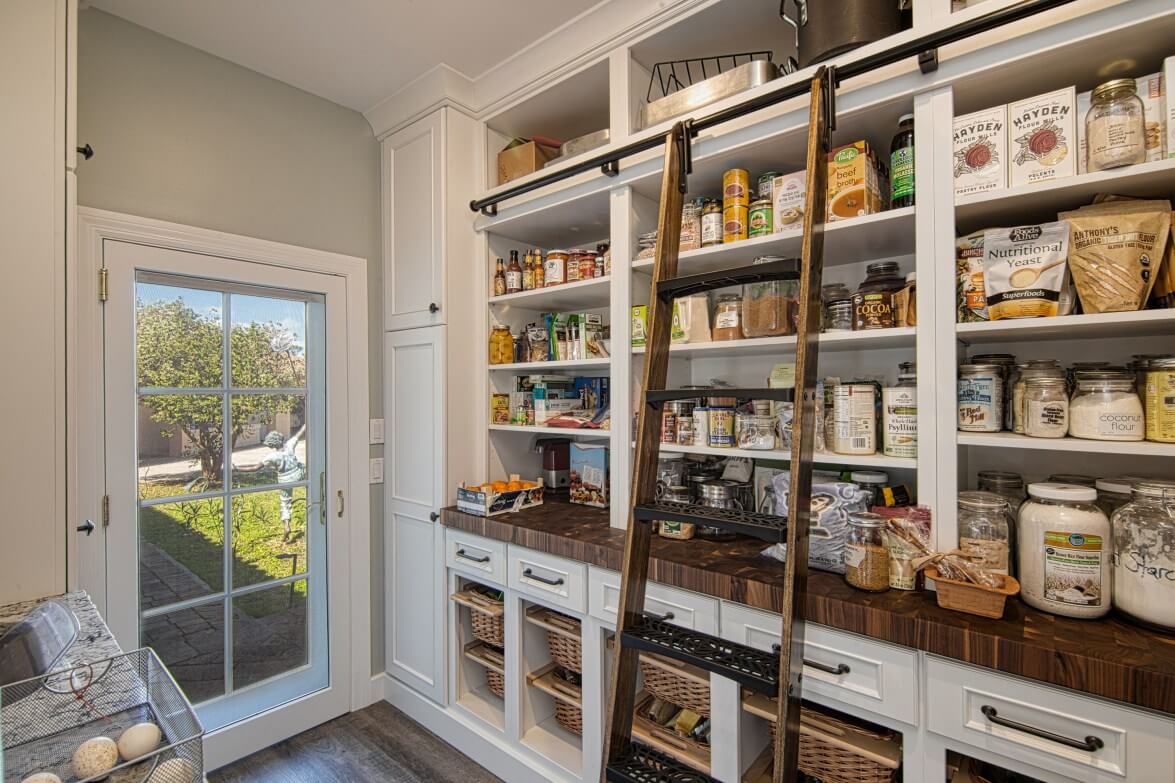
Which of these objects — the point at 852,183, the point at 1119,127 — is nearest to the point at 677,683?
the point at 852,183

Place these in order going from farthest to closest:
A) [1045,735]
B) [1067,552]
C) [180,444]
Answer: [180,444], [1067,552], [1045,735]

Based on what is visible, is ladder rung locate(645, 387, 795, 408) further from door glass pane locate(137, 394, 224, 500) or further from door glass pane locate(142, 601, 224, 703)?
door glass pane locate(142, 601, 224, 703)

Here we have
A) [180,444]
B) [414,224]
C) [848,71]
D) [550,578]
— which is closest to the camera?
[848,71]

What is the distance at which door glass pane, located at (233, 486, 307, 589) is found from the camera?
7.45 feet

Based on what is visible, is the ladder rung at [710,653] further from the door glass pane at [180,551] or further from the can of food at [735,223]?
the door glass pane at [180,551]

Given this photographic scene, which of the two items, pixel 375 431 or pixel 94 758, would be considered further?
pixel 375 431

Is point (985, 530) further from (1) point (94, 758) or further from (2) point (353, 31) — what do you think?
(2) point (353, 31)

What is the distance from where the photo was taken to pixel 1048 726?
1023 millimetres

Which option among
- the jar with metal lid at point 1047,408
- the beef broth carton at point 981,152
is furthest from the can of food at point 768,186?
the jar with metal lid at point 1047,408

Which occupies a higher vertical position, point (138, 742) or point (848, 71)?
point (848, 71)

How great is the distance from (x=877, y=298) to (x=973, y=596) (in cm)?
75

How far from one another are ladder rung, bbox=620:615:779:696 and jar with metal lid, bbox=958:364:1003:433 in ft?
2.40

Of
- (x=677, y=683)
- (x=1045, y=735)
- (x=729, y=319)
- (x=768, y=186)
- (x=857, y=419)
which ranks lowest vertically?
(x=677, y=683)

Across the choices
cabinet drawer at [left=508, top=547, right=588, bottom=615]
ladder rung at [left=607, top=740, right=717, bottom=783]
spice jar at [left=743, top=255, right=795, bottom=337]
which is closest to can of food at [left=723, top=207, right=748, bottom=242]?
spice jar at [left=743, top=255, right=795, bottom=337]
